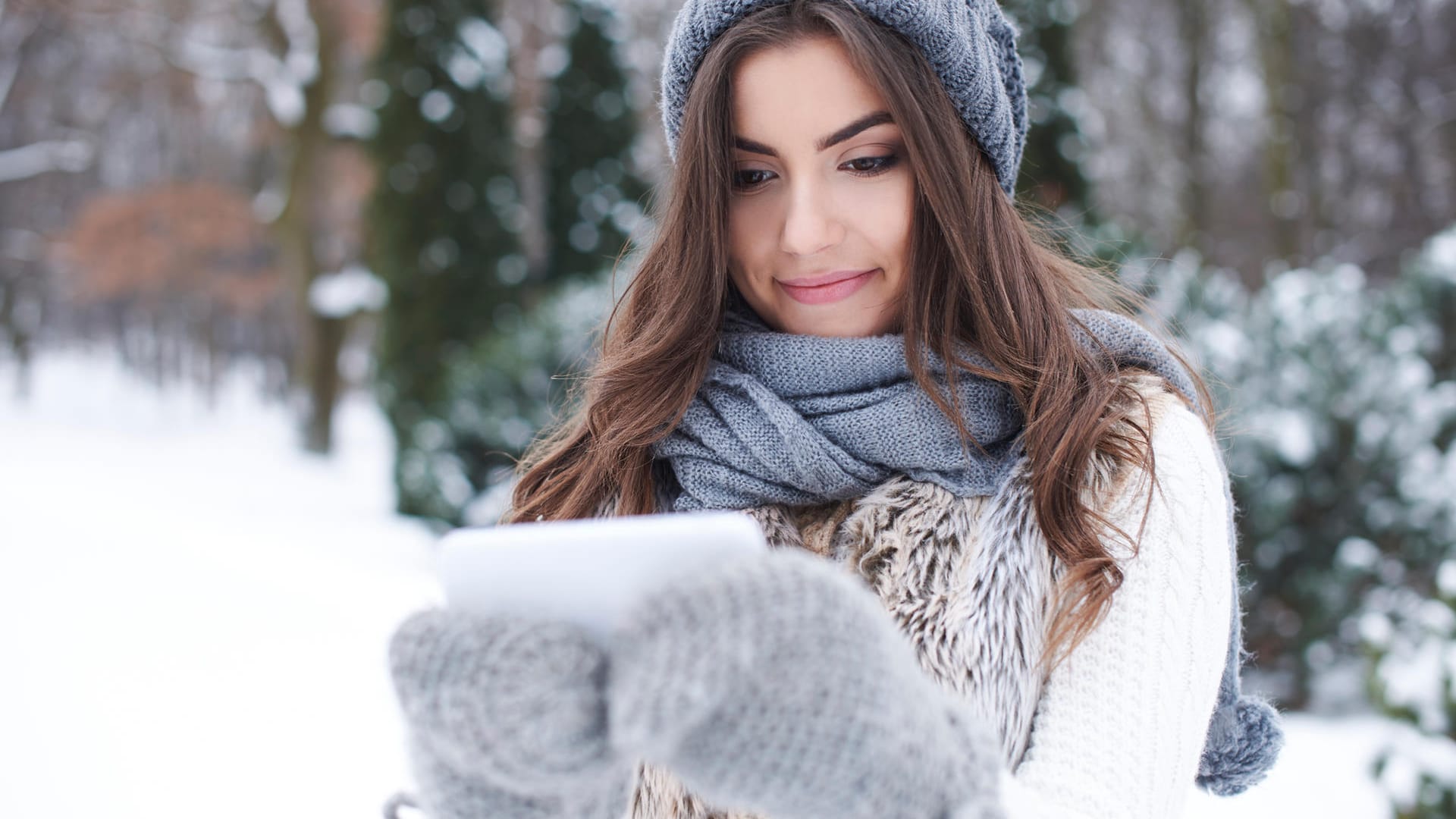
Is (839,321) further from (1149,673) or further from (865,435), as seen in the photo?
(1149,673)

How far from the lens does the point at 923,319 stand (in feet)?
4.97

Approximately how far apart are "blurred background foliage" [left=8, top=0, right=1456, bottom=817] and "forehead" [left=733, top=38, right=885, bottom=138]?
0.59 metres

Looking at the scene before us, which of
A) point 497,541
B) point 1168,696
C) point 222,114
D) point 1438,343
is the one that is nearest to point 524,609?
point 497,541

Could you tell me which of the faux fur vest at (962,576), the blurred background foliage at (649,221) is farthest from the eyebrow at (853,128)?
the blurred background foliage at (649,221)

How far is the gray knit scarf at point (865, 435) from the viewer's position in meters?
1.47

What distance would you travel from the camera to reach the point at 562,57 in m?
9.38

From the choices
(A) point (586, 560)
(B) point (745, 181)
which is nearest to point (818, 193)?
(B) point (745, 181)

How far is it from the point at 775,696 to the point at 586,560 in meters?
0.20

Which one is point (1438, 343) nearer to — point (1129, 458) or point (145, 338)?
point (1129, 458)

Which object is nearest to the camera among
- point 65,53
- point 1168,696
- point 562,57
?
point 1168,696

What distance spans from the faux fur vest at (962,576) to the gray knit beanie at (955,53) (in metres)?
0.42

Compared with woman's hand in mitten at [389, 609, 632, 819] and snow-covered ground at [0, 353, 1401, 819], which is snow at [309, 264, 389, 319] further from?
woman's hand in mitten at [389, 609, 632, 819]

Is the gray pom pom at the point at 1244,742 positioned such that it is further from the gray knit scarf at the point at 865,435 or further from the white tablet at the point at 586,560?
the white tablet at the point at 586,560

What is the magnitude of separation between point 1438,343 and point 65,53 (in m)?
22.1
